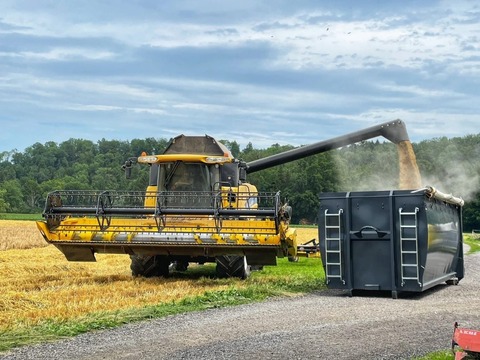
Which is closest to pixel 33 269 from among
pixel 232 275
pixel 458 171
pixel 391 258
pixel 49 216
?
pixel 49 216

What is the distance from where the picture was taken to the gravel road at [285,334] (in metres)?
7.45

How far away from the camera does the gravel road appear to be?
7.45 m

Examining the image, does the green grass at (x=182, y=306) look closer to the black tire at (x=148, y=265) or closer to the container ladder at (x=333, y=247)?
the container ladder at (x=333, y=247)

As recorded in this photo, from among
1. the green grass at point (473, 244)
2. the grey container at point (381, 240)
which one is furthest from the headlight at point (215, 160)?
the green grass at point (473, 244)

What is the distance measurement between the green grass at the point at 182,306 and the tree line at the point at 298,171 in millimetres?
1850

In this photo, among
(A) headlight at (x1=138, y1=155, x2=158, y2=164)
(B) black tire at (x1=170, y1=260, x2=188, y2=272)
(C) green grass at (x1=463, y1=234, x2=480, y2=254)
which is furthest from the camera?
(C) green grass at (x1=463, y1=234, x2=480, y2=254)

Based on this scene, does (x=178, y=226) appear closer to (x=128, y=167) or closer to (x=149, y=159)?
(x=149, y=159)

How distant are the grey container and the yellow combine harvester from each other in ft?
2.96

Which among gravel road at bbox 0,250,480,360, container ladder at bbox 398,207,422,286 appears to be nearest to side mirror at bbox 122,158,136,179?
gravel road at bbox 0,250,480,360

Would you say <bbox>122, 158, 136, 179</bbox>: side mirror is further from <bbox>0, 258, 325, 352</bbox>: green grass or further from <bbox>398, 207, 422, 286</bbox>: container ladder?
<bbox>398, 207, 422, 286</bbox>: container ladder

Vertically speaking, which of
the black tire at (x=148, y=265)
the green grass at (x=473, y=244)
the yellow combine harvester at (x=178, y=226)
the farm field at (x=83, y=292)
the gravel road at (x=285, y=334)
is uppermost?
the yellow combine harvester at (x=178, y=226)

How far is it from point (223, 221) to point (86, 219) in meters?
2.91

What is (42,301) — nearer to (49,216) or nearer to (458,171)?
(49,216)

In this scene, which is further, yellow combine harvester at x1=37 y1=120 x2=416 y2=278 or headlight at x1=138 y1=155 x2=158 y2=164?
headlight at x1=138 y1=155 x2=158 y2=164
